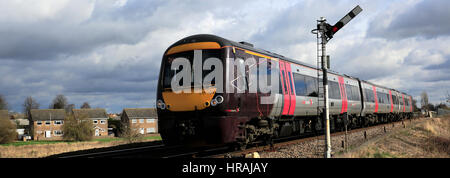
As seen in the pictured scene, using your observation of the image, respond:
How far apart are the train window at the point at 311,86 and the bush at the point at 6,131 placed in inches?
1652

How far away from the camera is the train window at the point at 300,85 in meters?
13.9

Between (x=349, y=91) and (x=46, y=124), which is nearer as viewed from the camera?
(x=349, y=91)

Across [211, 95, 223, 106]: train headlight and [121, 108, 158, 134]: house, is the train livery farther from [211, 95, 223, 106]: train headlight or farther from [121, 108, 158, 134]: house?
[121, 108, 158, 134]: house

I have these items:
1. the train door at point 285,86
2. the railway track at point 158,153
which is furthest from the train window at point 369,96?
the railway track at point 158,153

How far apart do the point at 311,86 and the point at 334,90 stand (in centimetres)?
314

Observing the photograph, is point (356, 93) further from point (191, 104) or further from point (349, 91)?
point (191, 104)

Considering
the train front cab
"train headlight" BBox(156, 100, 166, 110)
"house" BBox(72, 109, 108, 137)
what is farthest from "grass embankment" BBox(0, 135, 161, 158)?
"house" BBox(72, 109, 108, 137)

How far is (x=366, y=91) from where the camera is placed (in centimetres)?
2397

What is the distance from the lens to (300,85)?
14188mm

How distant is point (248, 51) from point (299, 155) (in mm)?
3427

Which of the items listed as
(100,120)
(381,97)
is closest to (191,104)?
(381,97)

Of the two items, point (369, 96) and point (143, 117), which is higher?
point (369, 96)

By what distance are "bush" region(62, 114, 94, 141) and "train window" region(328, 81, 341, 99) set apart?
39.7 meters
